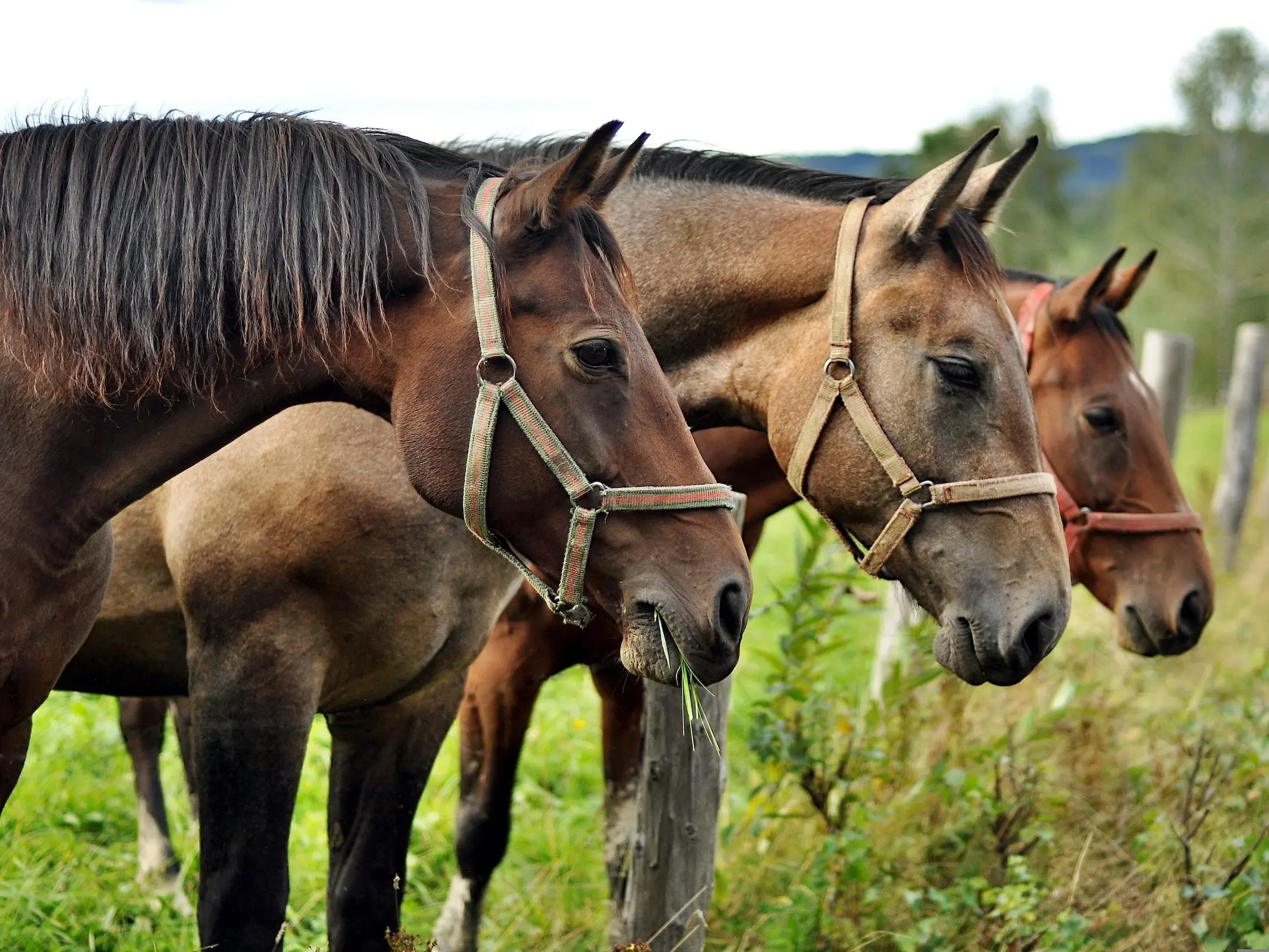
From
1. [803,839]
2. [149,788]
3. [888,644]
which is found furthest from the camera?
[888,644]

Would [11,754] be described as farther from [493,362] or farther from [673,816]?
[673,816]

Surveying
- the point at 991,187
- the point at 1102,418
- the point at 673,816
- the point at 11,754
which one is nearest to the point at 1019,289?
the point at 1102,418

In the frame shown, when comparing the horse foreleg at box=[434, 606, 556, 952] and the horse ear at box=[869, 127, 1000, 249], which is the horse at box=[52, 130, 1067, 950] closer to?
the horse ear at box=[869, 127, 1000, 249]

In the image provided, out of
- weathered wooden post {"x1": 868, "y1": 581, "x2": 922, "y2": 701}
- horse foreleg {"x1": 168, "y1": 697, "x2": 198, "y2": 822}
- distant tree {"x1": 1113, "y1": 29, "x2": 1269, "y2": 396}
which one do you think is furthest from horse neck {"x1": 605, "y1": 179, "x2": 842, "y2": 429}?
distant tree {"x1": 1113, "y1": 29, "x2": 1269, "y2": 396}

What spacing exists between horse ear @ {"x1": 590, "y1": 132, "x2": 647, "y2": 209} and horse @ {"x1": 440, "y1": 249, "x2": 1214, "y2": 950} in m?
1.60

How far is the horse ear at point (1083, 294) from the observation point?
3.98 meters

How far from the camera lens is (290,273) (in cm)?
219

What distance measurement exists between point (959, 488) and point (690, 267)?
978mm

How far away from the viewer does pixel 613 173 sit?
2330 millimetres

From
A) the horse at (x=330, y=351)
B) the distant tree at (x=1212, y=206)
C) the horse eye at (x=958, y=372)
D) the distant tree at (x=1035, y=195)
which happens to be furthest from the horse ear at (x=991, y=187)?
the distant tree at (x=1212, y=206)

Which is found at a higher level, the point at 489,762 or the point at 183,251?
the point at 183,251

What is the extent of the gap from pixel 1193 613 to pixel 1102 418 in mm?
769

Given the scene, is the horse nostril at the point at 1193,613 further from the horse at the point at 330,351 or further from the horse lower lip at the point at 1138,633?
the horse at the point at 330,351

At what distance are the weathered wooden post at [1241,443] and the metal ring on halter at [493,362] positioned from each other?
30.0ft
